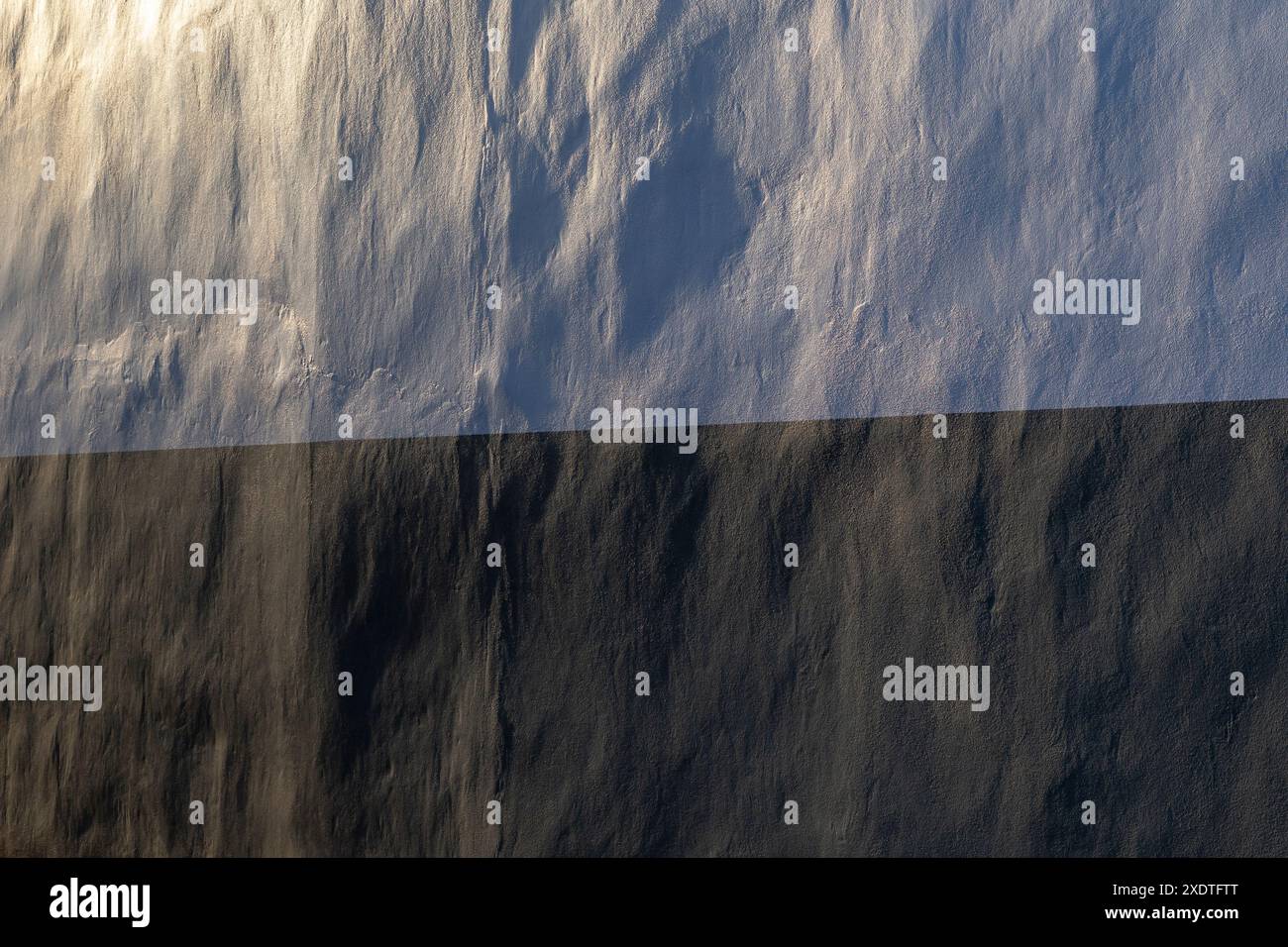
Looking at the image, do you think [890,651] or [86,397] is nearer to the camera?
[890,651]

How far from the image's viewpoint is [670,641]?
415 centimetres

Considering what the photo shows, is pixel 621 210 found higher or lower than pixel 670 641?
higher

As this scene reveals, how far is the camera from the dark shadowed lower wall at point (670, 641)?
3766 millimetres

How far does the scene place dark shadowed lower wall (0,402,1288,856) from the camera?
3.77 meters

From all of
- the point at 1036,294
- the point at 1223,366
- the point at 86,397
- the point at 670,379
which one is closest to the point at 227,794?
the point at 86,397

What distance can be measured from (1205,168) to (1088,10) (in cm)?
70

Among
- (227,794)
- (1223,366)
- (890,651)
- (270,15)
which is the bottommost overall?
(227,794)

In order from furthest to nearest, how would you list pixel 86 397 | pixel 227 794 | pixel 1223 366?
1. pixel 86 397
2. pixel 227 794
3. pixel 1223 366

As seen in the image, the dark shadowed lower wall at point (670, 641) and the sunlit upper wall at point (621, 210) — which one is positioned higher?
the sunlit upper wall at point (621, 210)

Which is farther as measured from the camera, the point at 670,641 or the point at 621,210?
the point at 621,210

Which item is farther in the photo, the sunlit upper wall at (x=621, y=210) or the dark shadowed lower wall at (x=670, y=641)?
the sunlit upper wall at (x=621, y=210)

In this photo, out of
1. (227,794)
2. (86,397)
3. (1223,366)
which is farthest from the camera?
(86,397)
